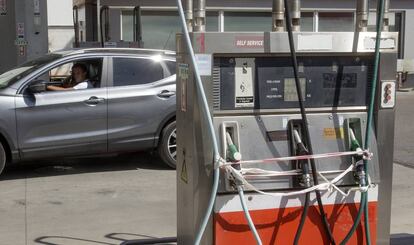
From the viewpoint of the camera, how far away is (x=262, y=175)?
3.38 metres

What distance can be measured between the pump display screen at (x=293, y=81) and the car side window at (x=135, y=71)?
4.90m

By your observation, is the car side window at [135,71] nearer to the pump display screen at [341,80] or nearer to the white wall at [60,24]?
the pump display screen at [341,80]

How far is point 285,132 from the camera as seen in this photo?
3.49m

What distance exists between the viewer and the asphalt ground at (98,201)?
221 inches

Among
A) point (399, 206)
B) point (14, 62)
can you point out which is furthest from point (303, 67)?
point (14, 62)

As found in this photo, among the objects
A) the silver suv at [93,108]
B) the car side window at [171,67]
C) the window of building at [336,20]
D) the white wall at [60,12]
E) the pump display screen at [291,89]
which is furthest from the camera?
the white wall at [60,12]

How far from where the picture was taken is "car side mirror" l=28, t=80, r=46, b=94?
302 inches

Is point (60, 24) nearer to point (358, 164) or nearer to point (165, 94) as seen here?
point (165, 94)

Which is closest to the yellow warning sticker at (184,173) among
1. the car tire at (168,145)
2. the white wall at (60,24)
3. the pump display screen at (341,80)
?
the pump display screen at (341,80)

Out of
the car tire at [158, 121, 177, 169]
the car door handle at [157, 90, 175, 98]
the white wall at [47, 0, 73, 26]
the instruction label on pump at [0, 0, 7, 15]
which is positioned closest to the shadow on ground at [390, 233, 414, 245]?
the car tire at [158, 121, 177, 169]

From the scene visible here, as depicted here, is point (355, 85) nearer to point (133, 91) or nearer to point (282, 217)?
point (282, 217)

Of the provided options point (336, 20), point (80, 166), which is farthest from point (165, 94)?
point (336, 20)

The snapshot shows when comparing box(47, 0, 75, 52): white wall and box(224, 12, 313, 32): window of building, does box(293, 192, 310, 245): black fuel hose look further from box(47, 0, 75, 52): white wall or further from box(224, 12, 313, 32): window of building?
box(47, 0, 75, 52): white wall

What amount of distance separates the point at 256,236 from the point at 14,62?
31.1ft
